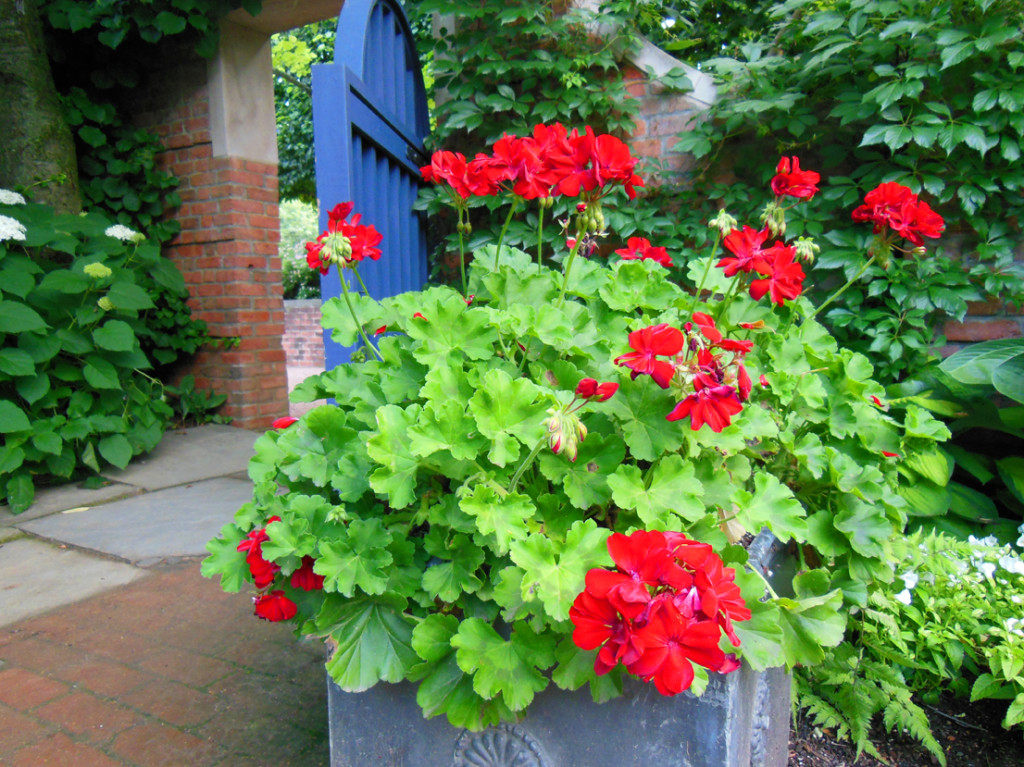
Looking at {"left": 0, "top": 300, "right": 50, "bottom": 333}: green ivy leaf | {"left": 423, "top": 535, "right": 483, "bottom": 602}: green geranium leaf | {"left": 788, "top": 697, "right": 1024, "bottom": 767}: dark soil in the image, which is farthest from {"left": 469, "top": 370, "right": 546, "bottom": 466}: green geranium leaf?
{"left": 0, "top": 300, "right": 50, "bottom": 333}: green ivy leaf

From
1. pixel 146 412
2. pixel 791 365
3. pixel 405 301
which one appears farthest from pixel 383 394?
pixel 146 412

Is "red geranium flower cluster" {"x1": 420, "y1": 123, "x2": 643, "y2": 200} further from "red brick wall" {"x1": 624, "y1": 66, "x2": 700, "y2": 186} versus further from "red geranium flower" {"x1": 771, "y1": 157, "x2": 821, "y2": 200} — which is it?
"red brick wall" {"x1": 624, "y1": 66, "x2": 700, "y2": 186}

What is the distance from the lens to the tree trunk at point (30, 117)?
3.21 metres

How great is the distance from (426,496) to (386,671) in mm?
233

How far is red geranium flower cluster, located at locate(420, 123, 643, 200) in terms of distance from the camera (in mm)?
990

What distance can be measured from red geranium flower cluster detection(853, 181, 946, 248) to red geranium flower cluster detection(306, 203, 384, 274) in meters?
0.93

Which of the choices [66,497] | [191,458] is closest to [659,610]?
[66,497]

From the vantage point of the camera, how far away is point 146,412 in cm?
330

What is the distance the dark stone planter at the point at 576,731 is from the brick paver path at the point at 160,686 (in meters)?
0.46

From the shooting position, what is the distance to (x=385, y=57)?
2.28 metres

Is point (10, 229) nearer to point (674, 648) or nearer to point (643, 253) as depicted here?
point (643, 253)

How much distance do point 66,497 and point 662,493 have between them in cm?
292

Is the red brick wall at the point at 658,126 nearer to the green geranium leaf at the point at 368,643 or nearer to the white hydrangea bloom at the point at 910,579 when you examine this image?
the white hydrangea bloom at the point at 910,579

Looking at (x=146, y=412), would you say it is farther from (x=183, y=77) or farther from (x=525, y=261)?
(x=525, y=261)
